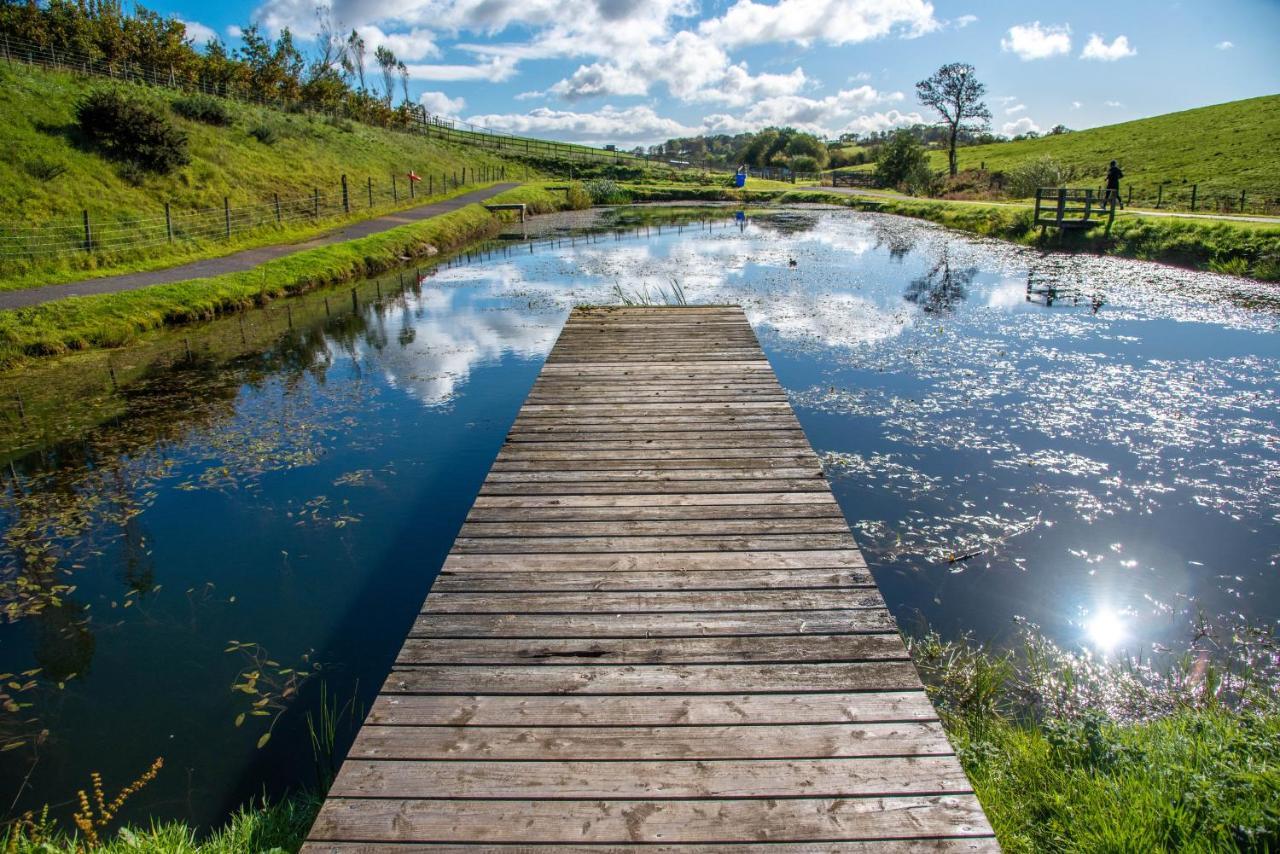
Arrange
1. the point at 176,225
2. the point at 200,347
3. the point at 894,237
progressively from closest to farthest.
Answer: the point at 200,347, the point at 176,225, the point at 894,237

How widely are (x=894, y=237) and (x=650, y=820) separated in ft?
99.9

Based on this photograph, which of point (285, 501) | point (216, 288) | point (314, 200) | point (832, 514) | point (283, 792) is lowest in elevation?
point (283, 792)

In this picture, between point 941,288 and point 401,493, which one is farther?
point 941,288

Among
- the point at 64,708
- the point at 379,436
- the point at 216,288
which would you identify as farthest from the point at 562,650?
the point at 216,288

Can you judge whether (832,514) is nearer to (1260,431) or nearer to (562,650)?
(562,650)

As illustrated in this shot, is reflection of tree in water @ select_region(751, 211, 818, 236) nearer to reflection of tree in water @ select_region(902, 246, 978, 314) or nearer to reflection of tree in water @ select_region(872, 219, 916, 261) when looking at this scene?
reflection of tree in water @ select_region(872, 219, 916, 261)

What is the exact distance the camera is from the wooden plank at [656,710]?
10.2 ft

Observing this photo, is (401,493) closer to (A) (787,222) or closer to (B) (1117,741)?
(B) (1117,741)

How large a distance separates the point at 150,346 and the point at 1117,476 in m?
15.1

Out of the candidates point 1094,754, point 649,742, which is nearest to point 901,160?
point 1094,754

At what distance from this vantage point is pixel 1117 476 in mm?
7535

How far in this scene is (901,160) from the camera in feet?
170

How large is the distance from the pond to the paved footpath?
7.25 feet

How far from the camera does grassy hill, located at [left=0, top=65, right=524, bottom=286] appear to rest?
56.3 feet
